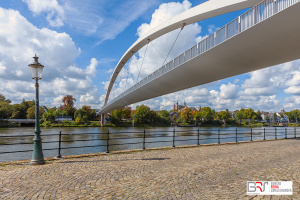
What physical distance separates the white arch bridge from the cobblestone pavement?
610 cm

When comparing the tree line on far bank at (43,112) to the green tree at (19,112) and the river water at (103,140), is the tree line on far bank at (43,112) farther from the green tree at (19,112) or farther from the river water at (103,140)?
the river water at (103,140)

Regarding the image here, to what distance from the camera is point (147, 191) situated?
3656mm

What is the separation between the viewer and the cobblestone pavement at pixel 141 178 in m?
3.52

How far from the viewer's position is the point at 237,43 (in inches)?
435

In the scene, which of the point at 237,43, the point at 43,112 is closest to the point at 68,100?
the point at 43,112

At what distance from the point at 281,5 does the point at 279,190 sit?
24.2 ft

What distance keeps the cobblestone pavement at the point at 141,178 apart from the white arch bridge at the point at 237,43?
20.0 feet

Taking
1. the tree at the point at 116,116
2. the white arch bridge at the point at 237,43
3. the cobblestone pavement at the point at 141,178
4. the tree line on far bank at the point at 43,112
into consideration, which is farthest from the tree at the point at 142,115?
the cobblestone pavement at the point at 141,178

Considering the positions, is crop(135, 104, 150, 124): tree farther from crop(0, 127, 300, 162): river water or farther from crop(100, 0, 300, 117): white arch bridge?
crop(100, 0, 300, 117): white arch bridge

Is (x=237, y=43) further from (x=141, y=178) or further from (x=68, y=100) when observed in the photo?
(x=68, y=100)

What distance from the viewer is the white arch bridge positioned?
8.62m

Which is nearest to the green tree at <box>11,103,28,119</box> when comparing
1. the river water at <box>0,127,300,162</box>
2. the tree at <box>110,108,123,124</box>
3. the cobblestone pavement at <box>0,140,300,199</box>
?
the tree at <box>110,108,123,124</box>

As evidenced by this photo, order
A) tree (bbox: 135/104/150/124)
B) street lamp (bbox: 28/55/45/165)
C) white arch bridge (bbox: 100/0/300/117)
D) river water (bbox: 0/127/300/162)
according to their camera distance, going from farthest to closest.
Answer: tree (bbox: 135/104/150/124) → river water (bbox: 0/127/300/162) → white arch bridge (bbox: 100/0/300/117) → street lamp (bbox: 28/55/45/165)

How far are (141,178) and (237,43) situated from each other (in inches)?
377
